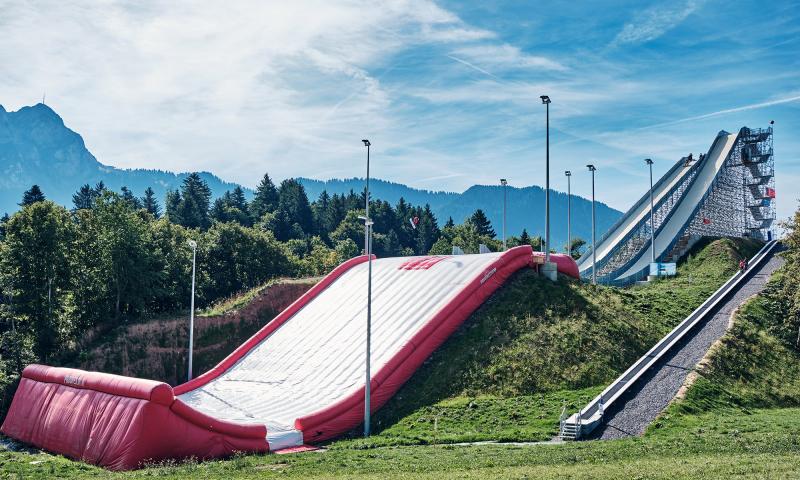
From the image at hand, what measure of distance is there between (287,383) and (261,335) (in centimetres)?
743

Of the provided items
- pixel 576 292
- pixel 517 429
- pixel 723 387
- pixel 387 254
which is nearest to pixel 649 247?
pixel 576 292

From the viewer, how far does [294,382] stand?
31.7 meters

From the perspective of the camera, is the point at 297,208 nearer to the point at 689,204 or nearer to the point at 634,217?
the point at 634,217

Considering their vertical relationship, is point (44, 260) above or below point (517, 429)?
above

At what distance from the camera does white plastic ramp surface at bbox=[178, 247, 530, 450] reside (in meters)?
28.9

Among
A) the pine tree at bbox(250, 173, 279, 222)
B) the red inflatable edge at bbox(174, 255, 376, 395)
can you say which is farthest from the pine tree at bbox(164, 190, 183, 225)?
the red inflatable edge at bbox(174, 255, 376, 395)

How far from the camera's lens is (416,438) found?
23.7 metres

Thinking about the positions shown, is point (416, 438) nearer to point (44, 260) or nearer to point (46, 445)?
point (46, 445)

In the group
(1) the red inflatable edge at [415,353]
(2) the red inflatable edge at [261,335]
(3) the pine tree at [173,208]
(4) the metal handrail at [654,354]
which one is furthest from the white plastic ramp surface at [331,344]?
(3) the pine tree at [173,208]

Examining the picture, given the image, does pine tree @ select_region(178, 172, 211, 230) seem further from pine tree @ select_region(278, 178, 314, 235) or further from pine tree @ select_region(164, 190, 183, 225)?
pine tree @ select_region(278, 178, 314, 235)

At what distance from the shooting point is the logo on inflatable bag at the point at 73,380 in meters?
26.2

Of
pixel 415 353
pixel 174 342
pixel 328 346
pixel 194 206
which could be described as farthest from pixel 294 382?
pixel 194 206

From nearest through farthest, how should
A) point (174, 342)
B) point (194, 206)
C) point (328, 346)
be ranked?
point (328, 346), point (174, 342), point (194, 206)

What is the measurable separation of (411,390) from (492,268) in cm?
934
